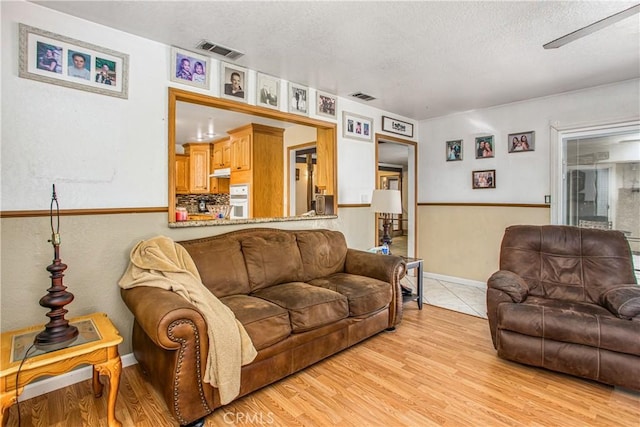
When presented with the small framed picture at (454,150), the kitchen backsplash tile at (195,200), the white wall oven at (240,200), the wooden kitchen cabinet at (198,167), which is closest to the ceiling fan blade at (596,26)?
the small framed picture at (454,150)

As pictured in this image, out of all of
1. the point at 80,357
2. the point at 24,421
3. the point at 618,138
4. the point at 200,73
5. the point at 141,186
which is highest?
the point at 200,73

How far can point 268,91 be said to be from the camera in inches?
128

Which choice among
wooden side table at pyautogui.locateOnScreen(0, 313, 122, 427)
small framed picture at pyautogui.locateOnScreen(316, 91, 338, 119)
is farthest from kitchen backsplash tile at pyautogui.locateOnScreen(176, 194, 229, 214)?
wooden side table at pyautogui.locateOnScreen(0, 313, 122, 427)

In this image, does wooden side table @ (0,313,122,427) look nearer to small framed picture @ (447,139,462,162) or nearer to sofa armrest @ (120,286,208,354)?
sofa armrest @ (120,286,208,354)

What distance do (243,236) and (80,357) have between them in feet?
4.87

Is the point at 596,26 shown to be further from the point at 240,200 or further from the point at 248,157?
the point at 240,200

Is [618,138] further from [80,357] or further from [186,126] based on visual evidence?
[186,126]

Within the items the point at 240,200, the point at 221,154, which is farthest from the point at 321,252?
the point at 221,154

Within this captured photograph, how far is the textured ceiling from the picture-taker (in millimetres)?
2127

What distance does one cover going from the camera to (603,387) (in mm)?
2168

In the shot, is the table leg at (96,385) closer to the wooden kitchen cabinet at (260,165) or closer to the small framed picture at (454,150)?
the wooden kitchen cabinet at (260,165)

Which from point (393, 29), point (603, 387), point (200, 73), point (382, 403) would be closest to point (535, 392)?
point (603, 387)

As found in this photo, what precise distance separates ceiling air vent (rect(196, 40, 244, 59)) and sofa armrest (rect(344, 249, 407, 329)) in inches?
86.5

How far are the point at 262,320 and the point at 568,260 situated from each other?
257 centimetres
